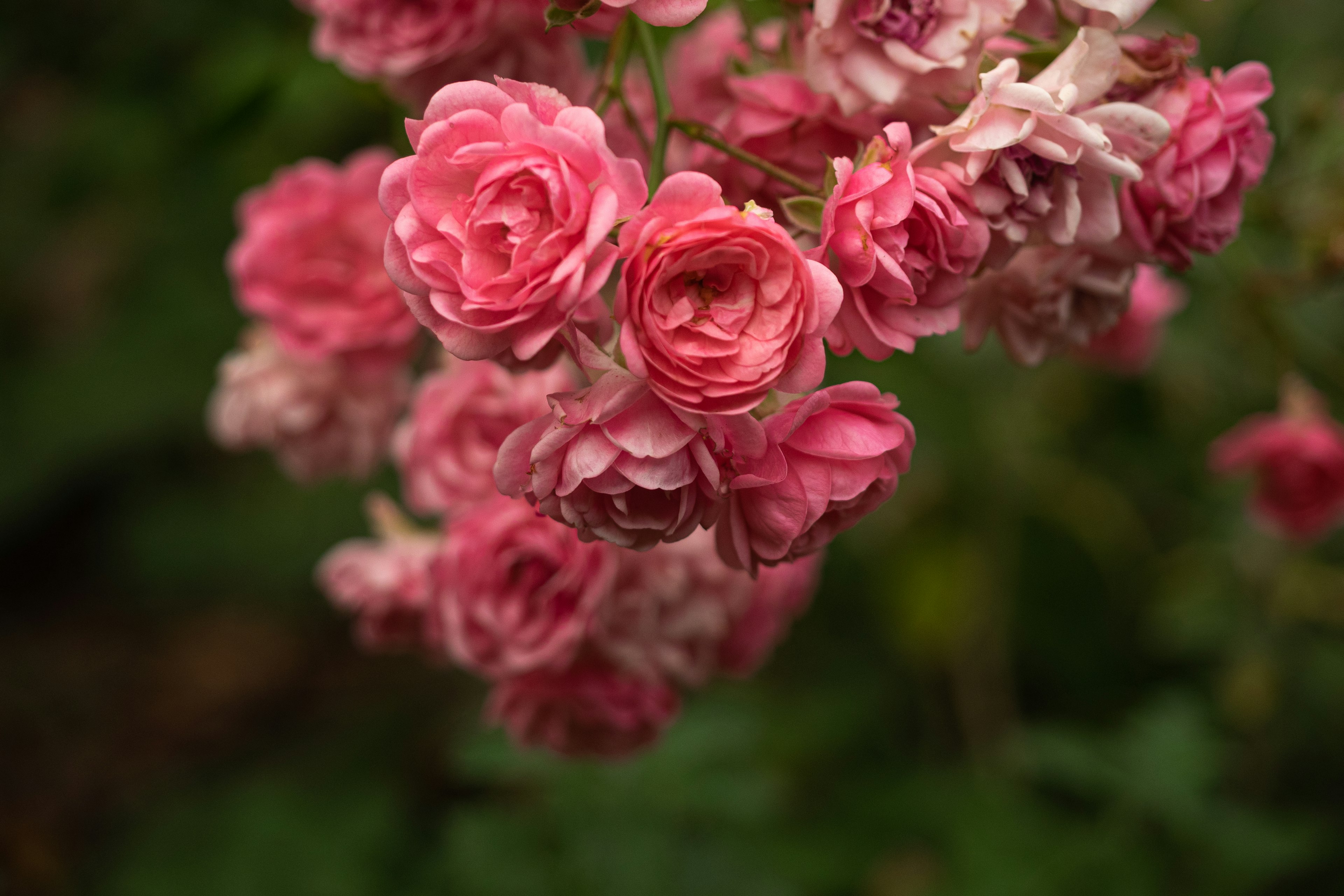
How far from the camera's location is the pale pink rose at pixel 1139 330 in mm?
1158

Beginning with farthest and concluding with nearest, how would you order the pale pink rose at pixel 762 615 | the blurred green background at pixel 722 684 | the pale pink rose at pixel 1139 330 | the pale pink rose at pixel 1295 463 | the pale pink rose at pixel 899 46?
the blurred green background at pixel 722 684 → the pale pink rose at pixel 1295 463 → the pale pink rose at pixel 1139 330 → the pale pink rose at pixel 762 615 → the pale pink rose at pixel 899 46

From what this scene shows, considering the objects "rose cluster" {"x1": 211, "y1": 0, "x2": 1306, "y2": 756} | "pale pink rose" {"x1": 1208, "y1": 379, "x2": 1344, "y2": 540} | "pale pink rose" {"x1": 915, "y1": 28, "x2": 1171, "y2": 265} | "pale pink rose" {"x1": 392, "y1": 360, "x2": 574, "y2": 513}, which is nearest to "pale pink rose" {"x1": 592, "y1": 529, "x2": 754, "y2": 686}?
"rose cluster" {"x1": 211, "y1": 0, "x2": 1306, "y2": 756}

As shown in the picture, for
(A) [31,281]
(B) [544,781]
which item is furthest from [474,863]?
(A) [31,281]

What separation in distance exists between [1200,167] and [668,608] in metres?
0.58

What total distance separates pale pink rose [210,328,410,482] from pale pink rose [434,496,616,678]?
28cm

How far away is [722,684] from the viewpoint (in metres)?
2.17

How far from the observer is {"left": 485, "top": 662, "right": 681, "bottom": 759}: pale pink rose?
1032 millimetres

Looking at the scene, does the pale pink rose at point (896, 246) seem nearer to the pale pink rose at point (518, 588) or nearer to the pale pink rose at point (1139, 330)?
the pale pink rose at point (518, 588)

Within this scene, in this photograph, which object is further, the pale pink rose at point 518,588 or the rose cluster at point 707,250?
the pale pink rose at point 518,588

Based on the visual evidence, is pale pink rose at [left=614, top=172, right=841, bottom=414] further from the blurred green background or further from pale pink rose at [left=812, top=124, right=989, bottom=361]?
the blurred green background

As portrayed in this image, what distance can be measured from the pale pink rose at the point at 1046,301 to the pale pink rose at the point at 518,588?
0.39 meters

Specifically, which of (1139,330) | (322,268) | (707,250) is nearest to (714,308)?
(707,250)

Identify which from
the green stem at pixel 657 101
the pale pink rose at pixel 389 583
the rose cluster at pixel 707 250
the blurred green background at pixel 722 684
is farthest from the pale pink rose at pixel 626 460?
the blurred green background at pixel 722 684

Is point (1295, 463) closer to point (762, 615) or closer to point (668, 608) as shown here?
point (762, 615)
